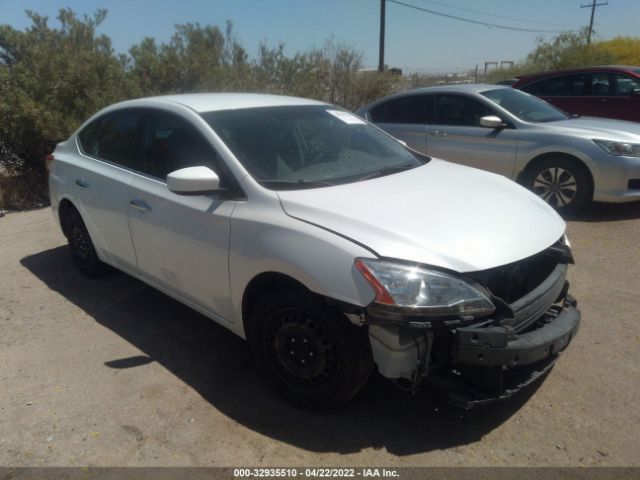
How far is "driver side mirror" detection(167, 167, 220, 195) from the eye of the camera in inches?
115

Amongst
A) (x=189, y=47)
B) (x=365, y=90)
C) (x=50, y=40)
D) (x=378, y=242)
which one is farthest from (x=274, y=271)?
(x=365, y=90)

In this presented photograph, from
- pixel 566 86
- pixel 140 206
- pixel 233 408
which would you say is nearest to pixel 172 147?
pixel 140 206

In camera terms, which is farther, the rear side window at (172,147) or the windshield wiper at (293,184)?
the rear side window at (172,147)

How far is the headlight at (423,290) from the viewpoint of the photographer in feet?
7.59

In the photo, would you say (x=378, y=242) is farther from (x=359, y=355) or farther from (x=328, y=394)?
(x=328, y=394)

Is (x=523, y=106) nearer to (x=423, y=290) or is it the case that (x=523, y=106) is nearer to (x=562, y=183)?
(x=562, y=183)

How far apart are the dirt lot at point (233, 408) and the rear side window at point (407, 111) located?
3.90 metres

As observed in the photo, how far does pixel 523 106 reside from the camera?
698 centimetres

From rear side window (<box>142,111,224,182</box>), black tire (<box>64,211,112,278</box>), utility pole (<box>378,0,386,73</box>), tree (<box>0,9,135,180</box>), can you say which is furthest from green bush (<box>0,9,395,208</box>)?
utility pole (<box>378,0,386,73</box>)

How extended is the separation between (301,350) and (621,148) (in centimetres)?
501

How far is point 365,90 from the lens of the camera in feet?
45.8

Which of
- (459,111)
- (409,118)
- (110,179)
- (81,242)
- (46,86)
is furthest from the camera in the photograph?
(46,86)

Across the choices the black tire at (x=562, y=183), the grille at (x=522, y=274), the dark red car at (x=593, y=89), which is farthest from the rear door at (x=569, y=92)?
the grille at (x=522, y=274)

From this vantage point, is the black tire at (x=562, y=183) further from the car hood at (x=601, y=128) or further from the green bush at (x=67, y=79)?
the green bush at (x=67, y=79)
